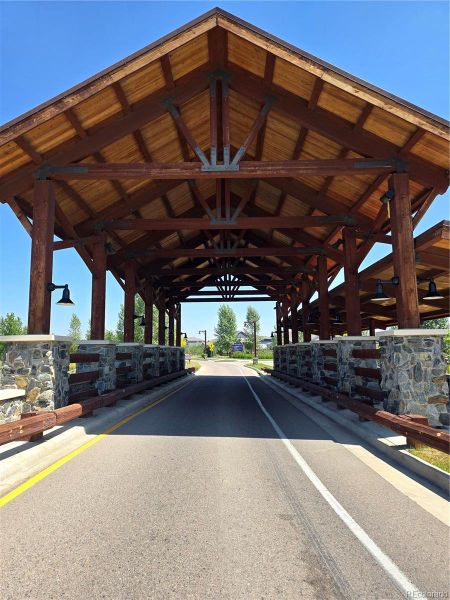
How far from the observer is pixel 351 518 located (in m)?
4.43

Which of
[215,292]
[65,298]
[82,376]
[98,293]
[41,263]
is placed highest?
[215,292]

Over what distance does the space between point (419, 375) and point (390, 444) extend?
7.19 feet

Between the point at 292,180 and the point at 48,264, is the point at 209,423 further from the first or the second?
the point at 292,180

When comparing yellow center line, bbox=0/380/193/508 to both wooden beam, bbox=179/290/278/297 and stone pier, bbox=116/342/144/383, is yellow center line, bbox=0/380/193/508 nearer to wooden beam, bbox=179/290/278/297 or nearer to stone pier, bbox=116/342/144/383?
stone pier, bbox=116/342/144/383

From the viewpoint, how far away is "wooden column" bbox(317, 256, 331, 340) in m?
18.7

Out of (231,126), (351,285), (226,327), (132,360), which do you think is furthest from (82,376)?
(226,327)

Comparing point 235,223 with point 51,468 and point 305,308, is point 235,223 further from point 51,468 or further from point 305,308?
point 305,308

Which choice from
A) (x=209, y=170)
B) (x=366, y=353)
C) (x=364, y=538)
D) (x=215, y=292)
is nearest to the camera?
(x=364, y=538)

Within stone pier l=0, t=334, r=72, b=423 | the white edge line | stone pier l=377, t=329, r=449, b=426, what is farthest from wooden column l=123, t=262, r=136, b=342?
the white edge line

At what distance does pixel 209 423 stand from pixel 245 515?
562 centimetres

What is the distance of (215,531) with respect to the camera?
404cm

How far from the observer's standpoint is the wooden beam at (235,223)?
1505cm

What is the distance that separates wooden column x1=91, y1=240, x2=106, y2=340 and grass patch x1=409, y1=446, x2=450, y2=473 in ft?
37.7

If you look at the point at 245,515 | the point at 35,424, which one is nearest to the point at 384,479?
the point at 245,515
